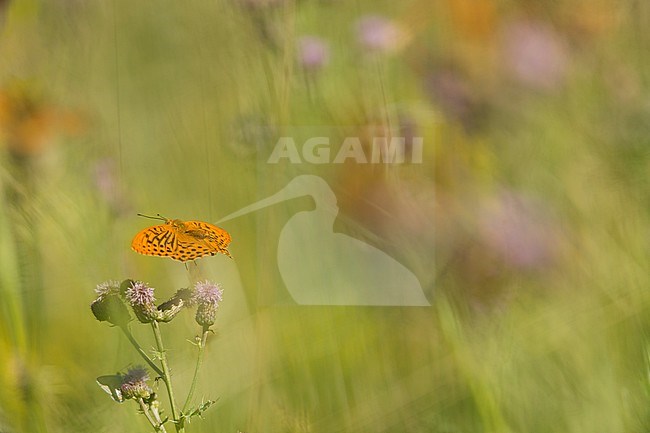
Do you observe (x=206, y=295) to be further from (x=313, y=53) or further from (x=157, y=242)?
(x=313, y=53)

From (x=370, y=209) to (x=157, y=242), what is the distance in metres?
0.23

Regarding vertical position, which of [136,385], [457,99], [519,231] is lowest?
[136,385]

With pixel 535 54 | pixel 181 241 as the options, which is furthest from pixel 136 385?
pixel 535 54

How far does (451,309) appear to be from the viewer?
835 millimetres

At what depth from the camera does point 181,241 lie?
77cm

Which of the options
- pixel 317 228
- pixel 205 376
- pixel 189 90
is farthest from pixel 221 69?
pixel 205 376

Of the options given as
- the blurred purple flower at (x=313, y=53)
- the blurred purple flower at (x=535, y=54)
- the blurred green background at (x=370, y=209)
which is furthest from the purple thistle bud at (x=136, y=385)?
the blurred purple flower at (x=535, y=54)

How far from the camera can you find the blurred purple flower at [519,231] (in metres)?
0.85

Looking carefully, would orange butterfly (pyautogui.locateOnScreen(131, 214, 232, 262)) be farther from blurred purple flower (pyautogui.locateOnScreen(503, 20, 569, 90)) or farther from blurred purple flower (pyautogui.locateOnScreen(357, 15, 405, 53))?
blurred purple flower (pyautogui.locateOnScreen(503, 20, 569, 90))

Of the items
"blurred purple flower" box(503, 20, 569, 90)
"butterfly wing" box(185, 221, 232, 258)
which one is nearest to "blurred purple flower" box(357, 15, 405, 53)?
"blurred purple flower" box(503, 20, 569, 90)

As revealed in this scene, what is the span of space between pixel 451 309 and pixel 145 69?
0.44 metres

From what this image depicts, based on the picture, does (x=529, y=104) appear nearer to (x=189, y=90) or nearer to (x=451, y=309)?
(x=451, y=309)

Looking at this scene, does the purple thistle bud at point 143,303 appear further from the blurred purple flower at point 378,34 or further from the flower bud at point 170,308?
the blurred purple flower at point 378,34

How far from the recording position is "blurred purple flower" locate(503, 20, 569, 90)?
86 cm
